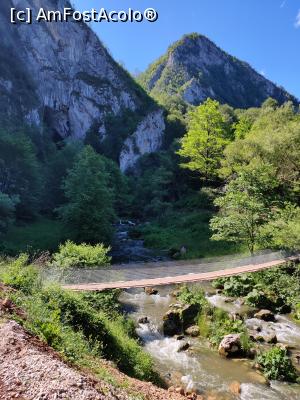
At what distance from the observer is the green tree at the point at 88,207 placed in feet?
84.8

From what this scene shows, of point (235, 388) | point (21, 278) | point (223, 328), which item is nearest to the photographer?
point (21, 278)

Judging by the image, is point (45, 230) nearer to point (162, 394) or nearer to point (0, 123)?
point (0, 123)

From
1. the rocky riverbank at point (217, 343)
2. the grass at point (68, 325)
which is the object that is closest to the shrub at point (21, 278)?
the grass at point (68, 325)

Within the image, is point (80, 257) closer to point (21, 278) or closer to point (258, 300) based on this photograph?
point (21, 278)

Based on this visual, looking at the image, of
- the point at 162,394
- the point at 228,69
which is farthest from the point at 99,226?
the point at 228,69

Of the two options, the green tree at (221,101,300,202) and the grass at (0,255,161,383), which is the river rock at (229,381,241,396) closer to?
the grass at (0,255,161,383)

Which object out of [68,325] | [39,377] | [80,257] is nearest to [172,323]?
[80,257]

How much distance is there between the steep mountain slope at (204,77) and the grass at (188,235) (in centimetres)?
8335

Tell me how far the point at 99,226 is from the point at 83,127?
4246 centimetres

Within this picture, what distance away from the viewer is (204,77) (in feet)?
439

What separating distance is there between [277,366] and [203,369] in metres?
2.17

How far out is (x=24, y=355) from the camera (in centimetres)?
620

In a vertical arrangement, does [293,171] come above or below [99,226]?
above

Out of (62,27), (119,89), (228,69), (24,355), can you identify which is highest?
(228,69)
